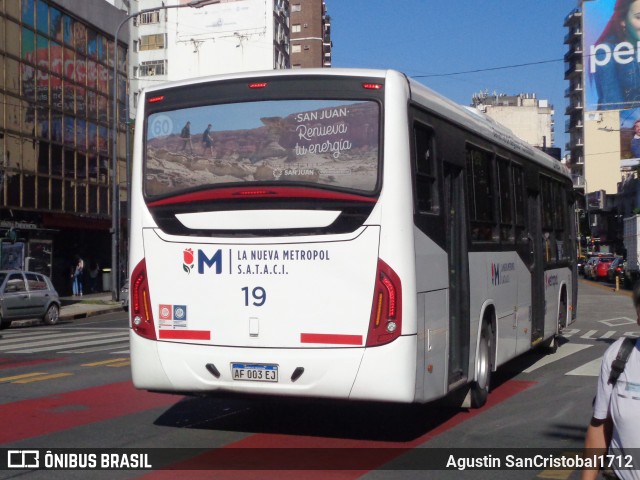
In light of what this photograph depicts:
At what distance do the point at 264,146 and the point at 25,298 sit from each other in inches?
800

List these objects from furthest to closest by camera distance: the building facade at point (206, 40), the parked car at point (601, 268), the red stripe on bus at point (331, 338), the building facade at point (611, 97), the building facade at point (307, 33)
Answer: the building facade at point (307, 33) → the building facade at point (611, 97) → the building facade at point (206, 40) → the parked car at point (601, 268) → the red stripe on bus at point (331, 338)

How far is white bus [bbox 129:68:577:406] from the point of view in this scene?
7832mm

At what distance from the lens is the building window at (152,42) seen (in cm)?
8625

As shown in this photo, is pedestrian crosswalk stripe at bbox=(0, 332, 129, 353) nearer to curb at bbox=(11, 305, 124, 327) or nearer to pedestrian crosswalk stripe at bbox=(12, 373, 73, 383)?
pedestrian crosswalk stripe at bbox=(12, 373, 73, 383)

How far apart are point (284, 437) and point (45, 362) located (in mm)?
7764

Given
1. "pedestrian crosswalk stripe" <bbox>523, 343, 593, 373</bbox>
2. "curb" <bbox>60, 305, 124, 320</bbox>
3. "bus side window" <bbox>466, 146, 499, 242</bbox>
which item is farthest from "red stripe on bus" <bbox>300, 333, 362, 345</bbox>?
"curb" <bbox>60, 305, 124, 320</bbox>

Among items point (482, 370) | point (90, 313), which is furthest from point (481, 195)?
point (90, 313)

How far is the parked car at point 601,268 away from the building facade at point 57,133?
98.7 feet

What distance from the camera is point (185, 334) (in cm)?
836

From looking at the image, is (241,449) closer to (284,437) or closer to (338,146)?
(284,437)

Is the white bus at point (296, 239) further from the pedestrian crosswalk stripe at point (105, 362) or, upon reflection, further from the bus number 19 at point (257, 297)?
the pedestrian crosswalk stripe at point (105, 362)

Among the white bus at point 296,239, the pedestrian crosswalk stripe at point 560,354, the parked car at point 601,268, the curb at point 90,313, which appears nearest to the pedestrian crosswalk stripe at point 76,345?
the pedestrian crosswalk stripe at point 560,354

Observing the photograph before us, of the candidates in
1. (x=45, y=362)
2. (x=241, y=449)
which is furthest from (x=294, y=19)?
(x=241, y=449)

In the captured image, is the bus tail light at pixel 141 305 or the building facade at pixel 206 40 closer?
the bus tail light at pixel 141 305
